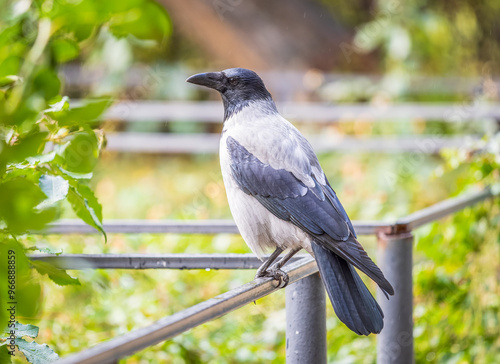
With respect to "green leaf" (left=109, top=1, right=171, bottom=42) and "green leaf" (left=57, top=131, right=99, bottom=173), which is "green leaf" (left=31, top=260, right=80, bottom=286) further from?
"green leaf" (left=109, top=1, right=171, bottom=42)

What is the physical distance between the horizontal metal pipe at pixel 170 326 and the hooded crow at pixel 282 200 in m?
0.27

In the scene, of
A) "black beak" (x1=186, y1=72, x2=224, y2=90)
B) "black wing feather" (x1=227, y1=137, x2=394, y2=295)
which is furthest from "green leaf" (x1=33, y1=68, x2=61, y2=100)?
"black beak" (x1=186, y1=72, x2=224, y2=90)

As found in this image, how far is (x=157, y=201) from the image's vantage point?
732 centimetres

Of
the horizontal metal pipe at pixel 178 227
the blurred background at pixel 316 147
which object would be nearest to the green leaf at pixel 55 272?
the horizontal metal pipe at pixel 178 227

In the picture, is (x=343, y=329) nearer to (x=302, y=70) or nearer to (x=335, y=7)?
(x=302, y=70)

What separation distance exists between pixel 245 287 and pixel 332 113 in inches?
283

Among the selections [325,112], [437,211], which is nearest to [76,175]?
[437,211]

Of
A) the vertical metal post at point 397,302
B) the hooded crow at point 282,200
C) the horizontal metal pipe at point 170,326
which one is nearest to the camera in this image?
the horizontal metal pipe at point 170,326

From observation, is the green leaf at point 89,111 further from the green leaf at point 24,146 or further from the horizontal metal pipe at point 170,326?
the horizontal metal pipe at point 170,326

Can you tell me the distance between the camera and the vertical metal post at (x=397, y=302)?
2139 millimetres

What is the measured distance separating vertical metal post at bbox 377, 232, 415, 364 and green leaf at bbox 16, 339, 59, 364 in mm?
1164

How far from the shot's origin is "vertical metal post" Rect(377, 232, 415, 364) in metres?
2.14

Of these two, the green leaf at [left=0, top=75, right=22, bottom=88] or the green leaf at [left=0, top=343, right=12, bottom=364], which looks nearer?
the green leaf at [left=0, top=343, right=12, bottom=364]

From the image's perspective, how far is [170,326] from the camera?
1125 mm
